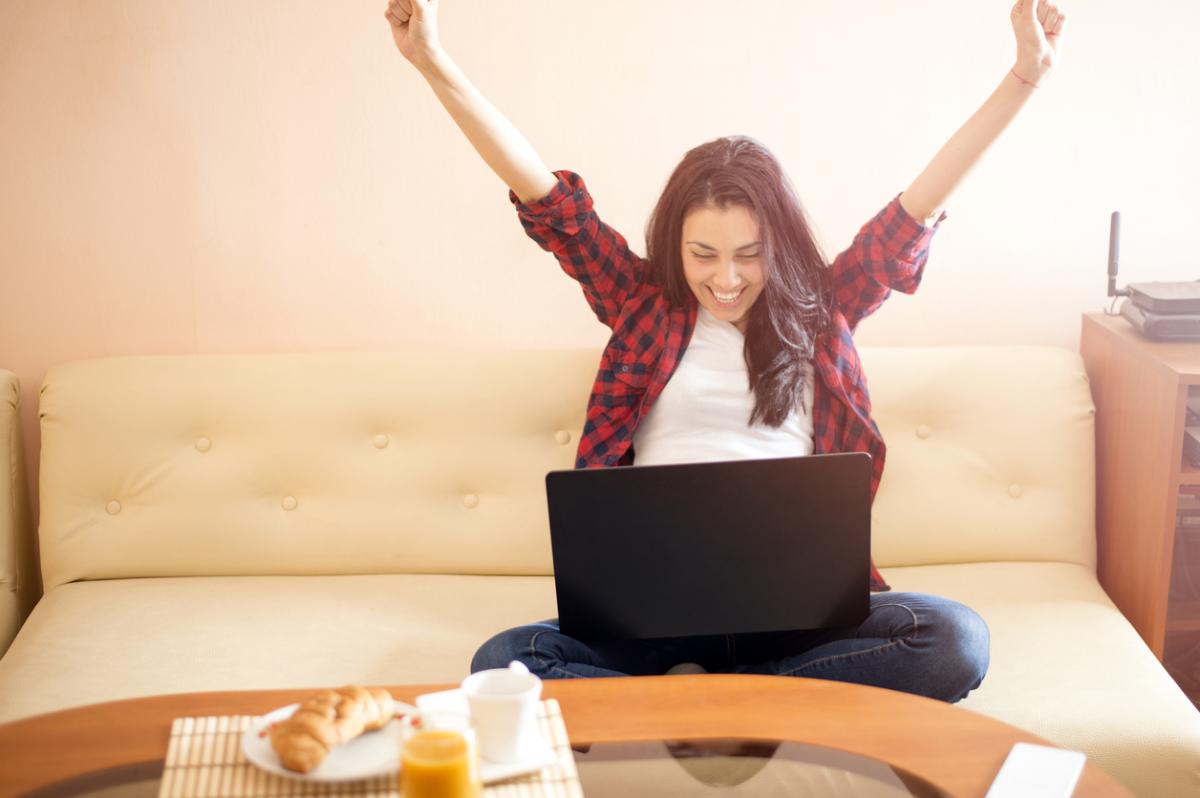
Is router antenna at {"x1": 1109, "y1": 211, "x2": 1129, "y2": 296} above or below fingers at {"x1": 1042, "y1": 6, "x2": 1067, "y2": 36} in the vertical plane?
below

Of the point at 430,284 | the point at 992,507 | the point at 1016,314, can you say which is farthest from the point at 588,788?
the point at 1016,314

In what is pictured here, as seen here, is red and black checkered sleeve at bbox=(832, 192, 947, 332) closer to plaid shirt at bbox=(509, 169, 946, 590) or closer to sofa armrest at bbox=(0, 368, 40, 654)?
plaid shirt at bbox=(509, 169, 946, 590)

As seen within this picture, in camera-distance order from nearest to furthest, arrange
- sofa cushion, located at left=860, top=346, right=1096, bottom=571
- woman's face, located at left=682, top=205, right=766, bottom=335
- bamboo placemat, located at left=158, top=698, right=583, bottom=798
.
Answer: bamboo placemat, located at left=158, top=698, right=583, bottom=798 < woman's face, located at left=682, top=205, right=766, bottom=335 < sofa cushion, located at left=860, top=346, right=1096, bottom=571

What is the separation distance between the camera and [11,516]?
1.99 m

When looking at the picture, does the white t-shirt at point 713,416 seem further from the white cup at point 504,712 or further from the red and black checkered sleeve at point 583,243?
the white cup at point 504,712

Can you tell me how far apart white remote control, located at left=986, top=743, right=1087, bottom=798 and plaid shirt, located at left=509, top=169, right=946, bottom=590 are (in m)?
0.62

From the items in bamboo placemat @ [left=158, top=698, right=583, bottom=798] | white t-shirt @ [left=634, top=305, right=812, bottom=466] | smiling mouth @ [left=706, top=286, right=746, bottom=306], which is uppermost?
smiling mouth @ [left=706, top=286, right=746, bottom=306]

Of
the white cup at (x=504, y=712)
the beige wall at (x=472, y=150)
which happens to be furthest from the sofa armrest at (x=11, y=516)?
the white cup at (x=504, y=712)

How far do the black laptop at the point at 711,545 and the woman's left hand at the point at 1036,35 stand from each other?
0.63 m

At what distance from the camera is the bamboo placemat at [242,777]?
1.01 m

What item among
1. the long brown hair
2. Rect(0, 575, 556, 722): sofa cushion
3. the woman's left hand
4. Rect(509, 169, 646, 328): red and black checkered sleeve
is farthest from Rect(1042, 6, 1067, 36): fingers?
Rect(0, 575, 556, 722): sofa cushion

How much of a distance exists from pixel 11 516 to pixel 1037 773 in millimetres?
1685

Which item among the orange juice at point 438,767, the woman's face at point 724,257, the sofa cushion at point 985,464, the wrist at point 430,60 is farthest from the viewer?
A: the sofa cushion at point 985,464

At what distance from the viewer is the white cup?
1.02 m
